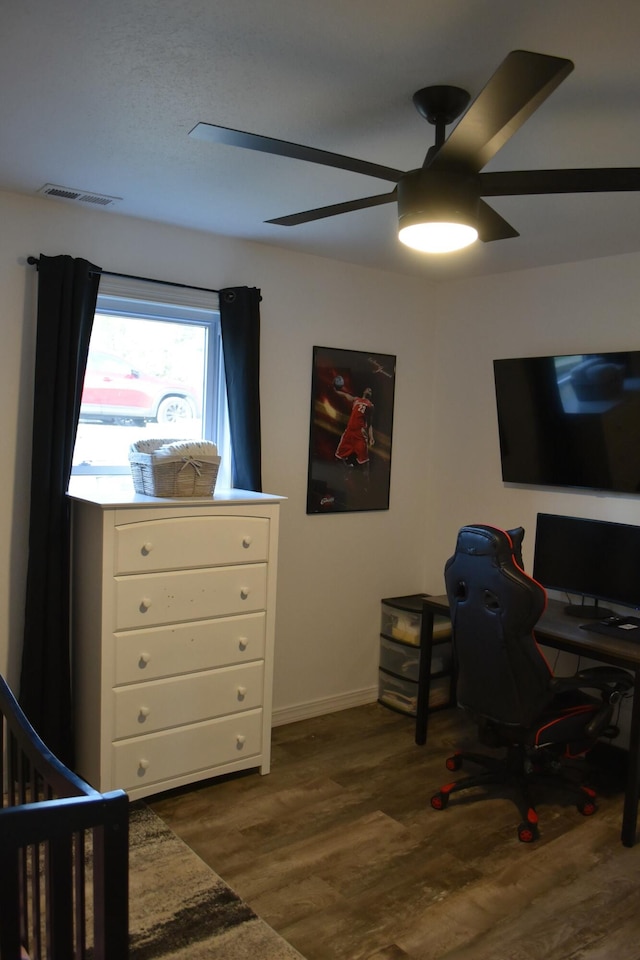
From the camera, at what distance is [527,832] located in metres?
2.86

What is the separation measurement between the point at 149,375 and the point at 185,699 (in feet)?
4.97

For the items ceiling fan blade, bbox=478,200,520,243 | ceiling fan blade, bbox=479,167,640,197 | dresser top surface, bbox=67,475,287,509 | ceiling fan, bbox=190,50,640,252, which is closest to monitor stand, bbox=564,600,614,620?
dresser top surface, bbox=67,475,287,509

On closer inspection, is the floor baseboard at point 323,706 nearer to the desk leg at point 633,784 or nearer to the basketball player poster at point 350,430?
the basketball player poster at point 350,430

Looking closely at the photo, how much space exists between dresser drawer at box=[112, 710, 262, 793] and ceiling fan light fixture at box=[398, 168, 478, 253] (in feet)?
7.24

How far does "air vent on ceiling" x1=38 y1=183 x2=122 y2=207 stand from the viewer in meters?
2.89

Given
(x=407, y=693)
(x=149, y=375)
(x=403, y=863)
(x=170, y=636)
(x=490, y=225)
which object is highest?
(x=490, y=225)

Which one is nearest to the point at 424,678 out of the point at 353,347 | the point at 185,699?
the point at 185,699

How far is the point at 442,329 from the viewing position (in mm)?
4430

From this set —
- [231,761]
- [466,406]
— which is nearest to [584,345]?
[466,406]

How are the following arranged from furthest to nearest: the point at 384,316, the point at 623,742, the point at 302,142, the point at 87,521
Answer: the point at 384,316 < the point at 623,742 < the point at 87,521 < the point at 302,142

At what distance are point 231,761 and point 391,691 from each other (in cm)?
128

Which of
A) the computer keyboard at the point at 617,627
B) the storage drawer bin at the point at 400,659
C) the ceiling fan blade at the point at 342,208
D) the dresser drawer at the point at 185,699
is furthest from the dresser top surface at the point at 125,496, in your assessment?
the computer keyboard at the point at 617,627

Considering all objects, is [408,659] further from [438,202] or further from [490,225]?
[438,202]

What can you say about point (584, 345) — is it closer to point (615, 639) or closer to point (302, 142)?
point (615, 639)
